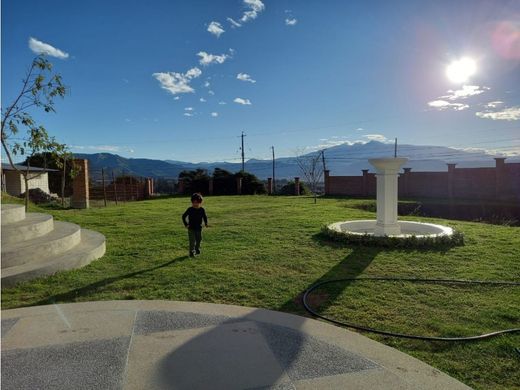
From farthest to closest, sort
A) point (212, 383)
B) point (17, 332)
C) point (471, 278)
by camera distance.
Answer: point (471, 278)
point (17, 332)
point (212, 383)

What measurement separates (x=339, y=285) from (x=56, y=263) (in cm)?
379

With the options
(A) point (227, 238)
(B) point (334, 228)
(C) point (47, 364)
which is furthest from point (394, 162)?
(C) point (47, 364)

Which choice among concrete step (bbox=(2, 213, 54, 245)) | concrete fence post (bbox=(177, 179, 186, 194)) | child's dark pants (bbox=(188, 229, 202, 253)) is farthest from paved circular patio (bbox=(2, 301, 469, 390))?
concrete fence post (bbox=(177, 179, 186, 194))

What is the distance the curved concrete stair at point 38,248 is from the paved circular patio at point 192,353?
1.18 m

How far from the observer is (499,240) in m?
7.51

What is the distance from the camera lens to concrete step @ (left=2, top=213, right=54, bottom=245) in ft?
17.1

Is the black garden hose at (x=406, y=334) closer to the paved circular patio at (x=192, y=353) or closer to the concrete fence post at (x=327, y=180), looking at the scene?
the paved circular patio at (x=192, y=353)

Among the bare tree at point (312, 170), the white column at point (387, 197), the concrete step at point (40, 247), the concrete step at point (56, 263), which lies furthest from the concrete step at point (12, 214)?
the bare tree at point (312, 170)

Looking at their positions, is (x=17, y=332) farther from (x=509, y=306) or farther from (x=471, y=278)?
(x=471, y=278)

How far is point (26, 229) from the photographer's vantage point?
216 inches

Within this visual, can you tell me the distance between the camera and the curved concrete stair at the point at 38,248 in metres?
4.75

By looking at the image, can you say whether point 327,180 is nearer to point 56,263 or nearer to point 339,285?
point 339,285

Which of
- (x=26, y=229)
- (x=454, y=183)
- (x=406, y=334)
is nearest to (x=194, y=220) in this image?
(x=26, y=229)

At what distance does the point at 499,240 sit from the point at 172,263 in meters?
6.52
